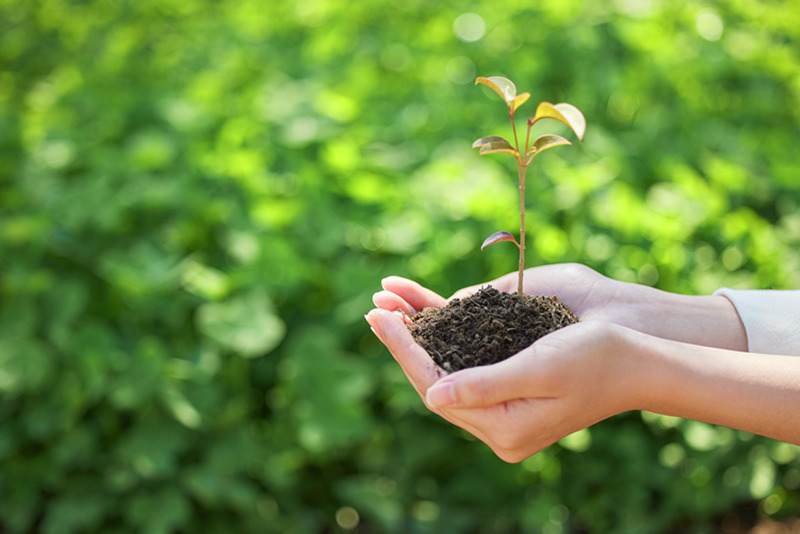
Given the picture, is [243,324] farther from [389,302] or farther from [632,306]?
[632,306]

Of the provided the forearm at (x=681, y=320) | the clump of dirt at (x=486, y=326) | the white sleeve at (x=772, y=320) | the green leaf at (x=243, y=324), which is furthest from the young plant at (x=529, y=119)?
the green leaf at (x=243, y=324)

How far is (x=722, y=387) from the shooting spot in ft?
3.77

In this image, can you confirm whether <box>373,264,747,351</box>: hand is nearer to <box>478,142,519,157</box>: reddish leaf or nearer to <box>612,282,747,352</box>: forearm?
<box>612,282,747,352</box>: forearm

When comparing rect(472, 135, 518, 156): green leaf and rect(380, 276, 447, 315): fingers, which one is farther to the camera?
rect(380, 276, 447, 315): fingers

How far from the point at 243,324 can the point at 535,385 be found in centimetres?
133

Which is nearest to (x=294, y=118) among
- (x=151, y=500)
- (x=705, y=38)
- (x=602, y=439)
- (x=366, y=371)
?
(x=366, y=371)

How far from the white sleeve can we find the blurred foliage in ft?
2.49

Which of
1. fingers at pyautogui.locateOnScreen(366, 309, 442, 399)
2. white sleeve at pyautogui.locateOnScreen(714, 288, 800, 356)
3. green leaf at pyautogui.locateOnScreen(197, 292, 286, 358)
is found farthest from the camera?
green leaf at pyautogui.locateOnScreen(197, 292, 286, 358)

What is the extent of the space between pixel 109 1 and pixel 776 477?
458cm

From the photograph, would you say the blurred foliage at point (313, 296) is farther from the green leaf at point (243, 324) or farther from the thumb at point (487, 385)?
the thumb at point (487, 385)

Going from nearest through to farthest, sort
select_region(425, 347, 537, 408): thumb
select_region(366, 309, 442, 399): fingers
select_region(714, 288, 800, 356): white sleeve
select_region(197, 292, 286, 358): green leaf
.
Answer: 1. select_region(425, 347, 537, 408): thumb
2. select_region(366, 309, 442, 399): fingers
3. select_region(714, 288, 800, 356): white sleeve
4. select_region(197, 292, 286, 358): green leaf

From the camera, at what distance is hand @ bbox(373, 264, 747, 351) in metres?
1.43

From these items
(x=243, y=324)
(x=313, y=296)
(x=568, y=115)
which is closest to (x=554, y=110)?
(x=568, y=115)

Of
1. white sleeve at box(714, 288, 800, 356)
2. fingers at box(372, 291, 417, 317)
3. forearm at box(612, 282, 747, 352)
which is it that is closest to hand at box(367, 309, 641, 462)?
fingers at box(372, 291, 417, 317)
